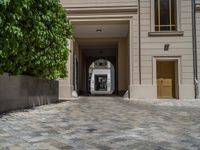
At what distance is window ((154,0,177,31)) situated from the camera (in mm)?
19109

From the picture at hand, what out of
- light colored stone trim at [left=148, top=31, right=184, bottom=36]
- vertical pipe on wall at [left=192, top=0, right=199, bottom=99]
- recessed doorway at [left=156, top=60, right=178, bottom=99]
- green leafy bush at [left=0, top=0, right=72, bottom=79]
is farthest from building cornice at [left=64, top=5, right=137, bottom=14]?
green leafy bush at [left=0, top=0, right=72, bottom=79]

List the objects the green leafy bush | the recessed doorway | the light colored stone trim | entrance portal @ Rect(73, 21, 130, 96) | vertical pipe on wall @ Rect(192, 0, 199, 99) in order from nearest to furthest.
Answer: the green leafy bush, vertical pipe on wall @ Rect(192, 0, 199, 99), the light colored stone trim, the recessed doorway, entrance portal @ Rect(73, 21, 130, 96)

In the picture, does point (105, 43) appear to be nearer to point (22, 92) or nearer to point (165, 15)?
point (165, 15)

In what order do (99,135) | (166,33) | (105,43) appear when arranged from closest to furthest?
(99,135) → (166,33) → (105,43)

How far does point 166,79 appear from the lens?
63.5 feet

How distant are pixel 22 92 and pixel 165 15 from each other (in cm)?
1086

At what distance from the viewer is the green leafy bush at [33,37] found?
7875mm

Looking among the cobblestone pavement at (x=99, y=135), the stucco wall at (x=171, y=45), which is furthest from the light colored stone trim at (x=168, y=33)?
the cobblestone pavement at (x=99, y=135)

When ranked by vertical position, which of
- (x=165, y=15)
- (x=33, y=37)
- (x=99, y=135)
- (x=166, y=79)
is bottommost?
(x=99, y=135)

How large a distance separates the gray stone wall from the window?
7.50 metres

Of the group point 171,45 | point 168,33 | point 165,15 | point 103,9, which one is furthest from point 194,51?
point 103,9

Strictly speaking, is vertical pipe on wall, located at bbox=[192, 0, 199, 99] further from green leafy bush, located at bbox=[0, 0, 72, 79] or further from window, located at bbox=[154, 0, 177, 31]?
green leafy bush, located at bbox=[0, 0, 72, 79]

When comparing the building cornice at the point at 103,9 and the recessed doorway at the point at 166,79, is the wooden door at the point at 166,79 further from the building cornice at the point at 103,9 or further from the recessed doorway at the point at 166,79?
the building cornice at the point at 103,9

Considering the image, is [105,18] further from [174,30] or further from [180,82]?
[180,82]
